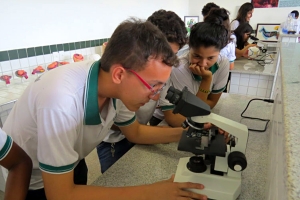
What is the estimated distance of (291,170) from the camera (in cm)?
29

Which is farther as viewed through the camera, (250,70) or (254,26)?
(254,26)

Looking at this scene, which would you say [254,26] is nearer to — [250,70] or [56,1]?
[250,70]

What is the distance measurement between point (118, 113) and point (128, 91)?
0.26 meters

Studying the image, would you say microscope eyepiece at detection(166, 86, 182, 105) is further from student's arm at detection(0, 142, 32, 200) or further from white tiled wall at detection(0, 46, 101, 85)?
white tiled wall at detection(0, 46, 101, 85)

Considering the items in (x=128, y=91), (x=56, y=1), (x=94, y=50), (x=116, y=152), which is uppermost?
(x=56, y=1)

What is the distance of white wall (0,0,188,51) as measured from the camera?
6.42 ft

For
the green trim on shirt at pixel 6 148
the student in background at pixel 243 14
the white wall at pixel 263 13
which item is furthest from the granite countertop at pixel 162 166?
the white wall at pixel 263 13

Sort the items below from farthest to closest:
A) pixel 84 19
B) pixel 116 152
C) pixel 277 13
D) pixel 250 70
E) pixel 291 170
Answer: pixel 277 13
pixel 84 19
pixel 250 70
pixel 116 152
pixel 291 170

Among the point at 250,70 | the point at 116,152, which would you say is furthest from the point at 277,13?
the point at 116,152

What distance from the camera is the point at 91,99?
27.0 inches

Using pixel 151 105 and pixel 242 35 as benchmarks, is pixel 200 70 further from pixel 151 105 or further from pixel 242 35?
pixel 242 35

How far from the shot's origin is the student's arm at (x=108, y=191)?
639 mm

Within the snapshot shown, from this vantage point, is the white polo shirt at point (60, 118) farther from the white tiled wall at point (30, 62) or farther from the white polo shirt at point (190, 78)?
the white tiled wall at point (30, 62)

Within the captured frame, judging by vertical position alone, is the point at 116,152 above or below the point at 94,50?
below
